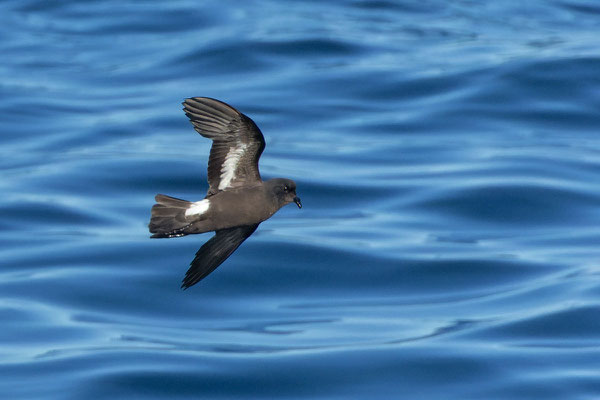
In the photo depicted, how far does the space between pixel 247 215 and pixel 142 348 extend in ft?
37.7

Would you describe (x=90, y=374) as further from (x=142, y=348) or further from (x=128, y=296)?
(x=128, y=296)

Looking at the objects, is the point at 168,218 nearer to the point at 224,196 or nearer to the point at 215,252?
the point at 224,196

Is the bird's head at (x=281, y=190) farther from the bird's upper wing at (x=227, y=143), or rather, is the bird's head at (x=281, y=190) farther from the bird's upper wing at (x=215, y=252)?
the bird's upper wing at (x=215, y=252)

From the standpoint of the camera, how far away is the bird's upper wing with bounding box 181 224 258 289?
955cm

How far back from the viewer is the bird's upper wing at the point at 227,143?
9398 millimetres

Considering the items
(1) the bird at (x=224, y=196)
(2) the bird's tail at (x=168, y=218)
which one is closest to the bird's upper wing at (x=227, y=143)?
(1) the bird at (x=224, y=196)

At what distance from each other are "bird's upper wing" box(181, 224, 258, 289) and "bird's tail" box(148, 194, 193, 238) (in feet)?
2.01

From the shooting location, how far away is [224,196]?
360 inches

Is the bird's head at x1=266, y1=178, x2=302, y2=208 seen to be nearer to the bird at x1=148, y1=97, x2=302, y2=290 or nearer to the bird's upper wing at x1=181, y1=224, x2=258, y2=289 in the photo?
the bird at x1=148, y1=97, x2=302, y2=290

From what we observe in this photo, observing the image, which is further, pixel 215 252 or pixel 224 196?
pixel 215 252

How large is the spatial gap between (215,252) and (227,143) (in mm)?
929

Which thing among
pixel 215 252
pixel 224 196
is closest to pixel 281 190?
pixel 224 196

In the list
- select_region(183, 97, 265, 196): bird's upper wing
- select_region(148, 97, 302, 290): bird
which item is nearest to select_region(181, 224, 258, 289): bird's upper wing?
select_region(148, 97, 302, 290): bird

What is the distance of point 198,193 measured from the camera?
26.0 m
